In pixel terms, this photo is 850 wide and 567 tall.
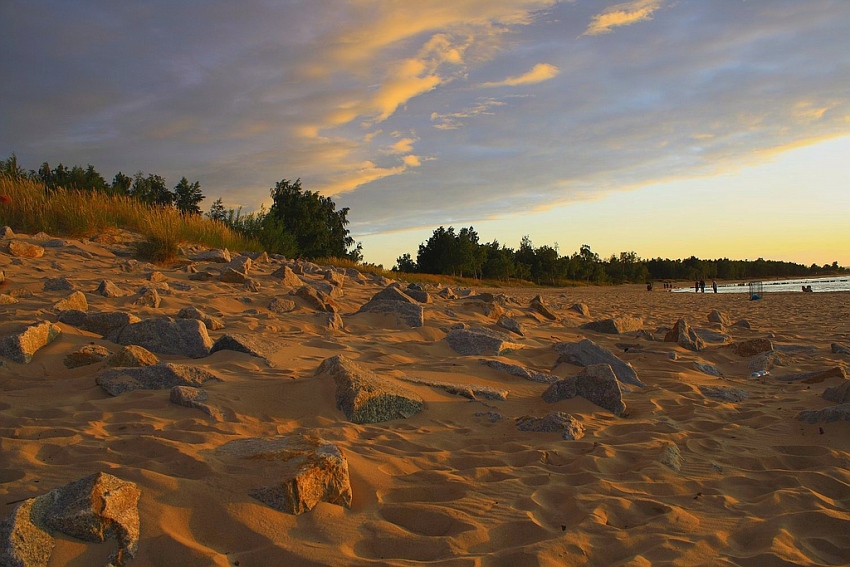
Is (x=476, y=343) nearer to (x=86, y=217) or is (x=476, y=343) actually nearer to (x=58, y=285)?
(x=58, y=285)

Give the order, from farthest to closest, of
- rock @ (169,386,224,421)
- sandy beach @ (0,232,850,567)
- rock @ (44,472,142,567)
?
rock @ (169,386,224,421) < sandy beach @ (0,232,850,567) < rock @ (44,472,142,567)

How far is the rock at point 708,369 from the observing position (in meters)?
5.72

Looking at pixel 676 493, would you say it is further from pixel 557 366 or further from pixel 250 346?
pixel 250 346

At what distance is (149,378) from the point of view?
355cm

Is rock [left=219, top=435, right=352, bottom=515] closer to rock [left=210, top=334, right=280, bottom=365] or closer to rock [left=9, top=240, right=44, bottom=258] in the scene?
rock [left=210, top=334, right=280, bottom=365]

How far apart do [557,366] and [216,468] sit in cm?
361

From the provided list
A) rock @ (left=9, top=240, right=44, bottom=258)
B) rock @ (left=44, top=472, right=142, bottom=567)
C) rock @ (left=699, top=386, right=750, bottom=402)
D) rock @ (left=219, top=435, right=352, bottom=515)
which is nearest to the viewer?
rock @ (left=44, top=472, right=142, bottom=567)

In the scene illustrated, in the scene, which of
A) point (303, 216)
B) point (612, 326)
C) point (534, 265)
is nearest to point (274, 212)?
point (303, 216)

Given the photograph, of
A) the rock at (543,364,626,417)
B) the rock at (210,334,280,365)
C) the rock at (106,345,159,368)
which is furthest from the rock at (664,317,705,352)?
the rock at (106,345,159,368)

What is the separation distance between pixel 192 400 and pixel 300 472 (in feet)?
4.13

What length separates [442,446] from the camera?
10.4 feet

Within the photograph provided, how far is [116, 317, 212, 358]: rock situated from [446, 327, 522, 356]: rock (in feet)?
7.59

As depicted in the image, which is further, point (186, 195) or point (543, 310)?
point (186, 195)

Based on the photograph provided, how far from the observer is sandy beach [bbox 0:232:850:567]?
2.10 m
